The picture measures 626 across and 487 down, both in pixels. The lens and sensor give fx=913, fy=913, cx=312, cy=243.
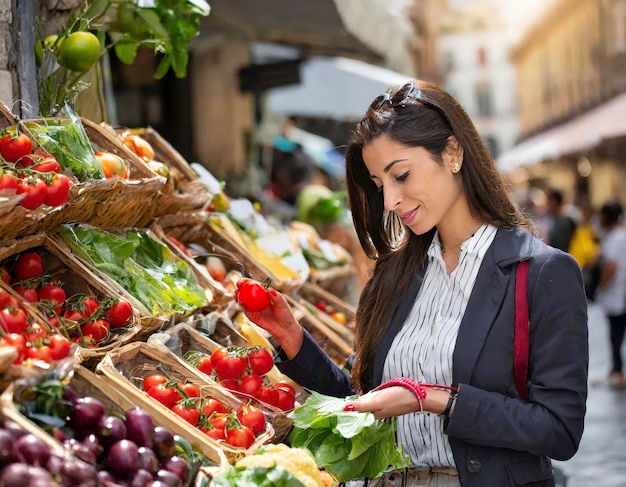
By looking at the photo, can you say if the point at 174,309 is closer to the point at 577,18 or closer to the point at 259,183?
the point at 259,183

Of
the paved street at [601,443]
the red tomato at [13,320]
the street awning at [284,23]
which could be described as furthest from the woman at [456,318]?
the street awning at [284,23]

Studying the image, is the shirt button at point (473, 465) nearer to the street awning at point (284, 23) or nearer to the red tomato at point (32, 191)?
the red tomato at point (32, 191)

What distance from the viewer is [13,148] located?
300 cm

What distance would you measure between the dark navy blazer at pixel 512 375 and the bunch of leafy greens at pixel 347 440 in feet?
0.69

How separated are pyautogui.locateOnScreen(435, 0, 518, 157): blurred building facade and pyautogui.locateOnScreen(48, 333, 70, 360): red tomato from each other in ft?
271

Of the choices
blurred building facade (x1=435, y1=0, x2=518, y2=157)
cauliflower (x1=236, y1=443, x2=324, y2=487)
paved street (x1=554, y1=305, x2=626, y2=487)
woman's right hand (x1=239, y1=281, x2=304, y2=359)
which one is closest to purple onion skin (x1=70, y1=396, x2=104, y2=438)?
cauliflower (x1=236, y1=443, x2=324, y2=487)

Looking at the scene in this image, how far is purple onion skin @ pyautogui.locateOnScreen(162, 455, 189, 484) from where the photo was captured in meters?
2.37

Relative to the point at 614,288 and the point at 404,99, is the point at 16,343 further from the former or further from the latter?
the point at 614,288

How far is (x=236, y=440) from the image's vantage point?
2.96 m

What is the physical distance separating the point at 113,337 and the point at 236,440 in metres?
0.59

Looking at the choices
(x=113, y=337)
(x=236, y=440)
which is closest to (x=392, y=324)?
(x=236, y=440)

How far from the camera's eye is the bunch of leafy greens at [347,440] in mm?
2838

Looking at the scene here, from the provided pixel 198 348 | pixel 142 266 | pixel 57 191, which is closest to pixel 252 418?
pixel 198 348

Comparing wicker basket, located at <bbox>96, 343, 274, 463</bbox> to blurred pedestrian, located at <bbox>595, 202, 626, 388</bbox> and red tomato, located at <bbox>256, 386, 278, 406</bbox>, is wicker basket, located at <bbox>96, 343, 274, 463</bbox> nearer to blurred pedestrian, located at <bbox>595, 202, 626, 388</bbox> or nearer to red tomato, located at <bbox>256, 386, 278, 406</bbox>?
red tomato, located at <bbox>256, 386, 278, 406</bbox>
